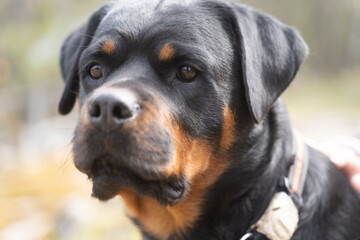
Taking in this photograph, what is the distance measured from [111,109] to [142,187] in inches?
19.7

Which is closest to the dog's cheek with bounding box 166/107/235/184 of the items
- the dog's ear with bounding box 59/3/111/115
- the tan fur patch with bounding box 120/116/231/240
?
the tan fur patch with bounding box 120/116/231/240

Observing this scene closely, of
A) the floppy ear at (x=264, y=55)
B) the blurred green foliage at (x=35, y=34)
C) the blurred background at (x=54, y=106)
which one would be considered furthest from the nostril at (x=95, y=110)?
the blurred green foliage at (x=35, y=34)

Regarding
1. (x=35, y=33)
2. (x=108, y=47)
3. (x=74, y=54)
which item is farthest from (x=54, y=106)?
(x=108, y=47)

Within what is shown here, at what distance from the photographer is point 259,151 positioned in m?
2.60

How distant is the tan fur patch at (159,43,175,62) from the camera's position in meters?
2.37

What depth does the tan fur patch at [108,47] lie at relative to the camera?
2486 mm

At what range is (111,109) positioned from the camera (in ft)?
6.39

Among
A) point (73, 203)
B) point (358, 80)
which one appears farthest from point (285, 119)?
point (358, 80)

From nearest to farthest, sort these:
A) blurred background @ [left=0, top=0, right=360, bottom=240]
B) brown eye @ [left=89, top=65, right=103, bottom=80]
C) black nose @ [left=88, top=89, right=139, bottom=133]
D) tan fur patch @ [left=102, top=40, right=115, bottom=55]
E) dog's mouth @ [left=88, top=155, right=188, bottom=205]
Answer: black nose @ [left=88, top=89, right=139, bottom=133], dog's mouth @ [left=88, top=155, right=188, bottom=205], tan fur patch @ [left=102, top=40, right=115, bottom=55], brown eye @ [left=89, top=65, right=103, bottom=80], blurred background @ [left=0, top=0, right=360, bottom=240]

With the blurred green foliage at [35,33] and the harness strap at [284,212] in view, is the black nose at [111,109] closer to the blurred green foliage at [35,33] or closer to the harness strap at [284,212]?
the harness strap at [284,212]

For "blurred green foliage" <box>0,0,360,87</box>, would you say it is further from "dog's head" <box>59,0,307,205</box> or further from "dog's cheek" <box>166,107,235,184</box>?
"dog's cheek" <box>166,107,235,184</box>

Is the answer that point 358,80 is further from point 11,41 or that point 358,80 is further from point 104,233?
point 104,233

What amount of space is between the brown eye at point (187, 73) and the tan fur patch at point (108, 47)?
44 cm

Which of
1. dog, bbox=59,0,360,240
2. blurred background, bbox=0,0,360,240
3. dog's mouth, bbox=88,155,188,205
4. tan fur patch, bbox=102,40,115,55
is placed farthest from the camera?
blurred background, bbox=0,0,360,240
